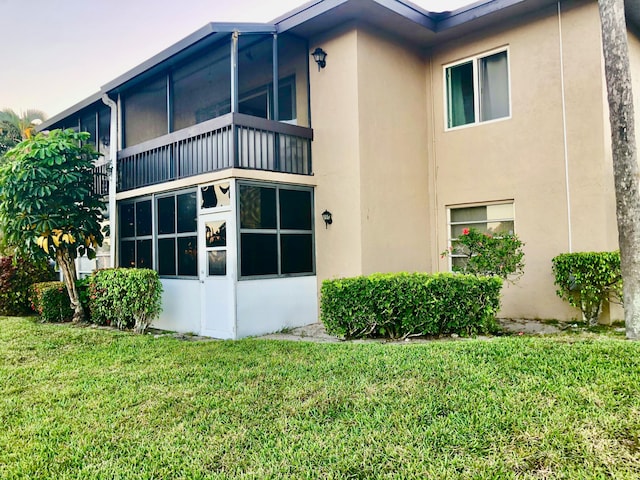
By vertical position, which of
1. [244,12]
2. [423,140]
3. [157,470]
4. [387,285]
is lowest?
[157,470]

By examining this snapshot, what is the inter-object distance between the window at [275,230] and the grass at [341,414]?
2.66 metres

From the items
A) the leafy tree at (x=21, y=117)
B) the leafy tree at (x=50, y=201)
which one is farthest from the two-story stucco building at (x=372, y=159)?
the leafy tree at (x=21, y=117)

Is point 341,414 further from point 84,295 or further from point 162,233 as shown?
point 84,295

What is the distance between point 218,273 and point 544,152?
625 cm

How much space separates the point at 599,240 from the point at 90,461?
7.90 m

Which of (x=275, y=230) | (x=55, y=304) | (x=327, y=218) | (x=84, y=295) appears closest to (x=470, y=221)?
(x=327, y=218)

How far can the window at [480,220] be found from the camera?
9.09 metres

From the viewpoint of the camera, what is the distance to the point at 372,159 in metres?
8.98

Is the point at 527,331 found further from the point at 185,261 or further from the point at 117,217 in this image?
the point at 117,217

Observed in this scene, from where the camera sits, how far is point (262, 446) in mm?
3410

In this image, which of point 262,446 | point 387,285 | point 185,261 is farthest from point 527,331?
point 185,261

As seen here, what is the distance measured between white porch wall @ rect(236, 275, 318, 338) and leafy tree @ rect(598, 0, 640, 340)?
5.14 m

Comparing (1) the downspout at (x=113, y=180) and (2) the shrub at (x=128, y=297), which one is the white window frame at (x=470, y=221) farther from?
(1) the downspout at (x=113, y=180)

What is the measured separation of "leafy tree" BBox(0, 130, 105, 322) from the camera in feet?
29.4
